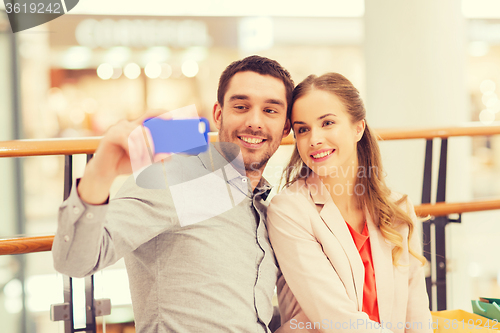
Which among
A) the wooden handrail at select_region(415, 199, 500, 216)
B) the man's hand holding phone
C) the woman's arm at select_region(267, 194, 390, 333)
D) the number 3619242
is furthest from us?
the number 3619242

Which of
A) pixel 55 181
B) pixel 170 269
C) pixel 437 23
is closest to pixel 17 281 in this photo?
pixel 55 181

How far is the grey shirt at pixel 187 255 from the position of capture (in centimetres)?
106

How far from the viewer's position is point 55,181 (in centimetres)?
148

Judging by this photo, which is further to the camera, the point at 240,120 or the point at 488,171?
the point at 488,171

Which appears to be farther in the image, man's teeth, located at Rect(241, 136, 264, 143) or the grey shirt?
man's teeth, located at Rect(241, 136, 264, 143)

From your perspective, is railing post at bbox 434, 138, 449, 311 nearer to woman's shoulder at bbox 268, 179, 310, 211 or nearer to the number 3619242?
woman's shoulder at bbox 268, 179, 310, 211

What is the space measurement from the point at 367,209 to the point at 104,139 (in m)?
0.96

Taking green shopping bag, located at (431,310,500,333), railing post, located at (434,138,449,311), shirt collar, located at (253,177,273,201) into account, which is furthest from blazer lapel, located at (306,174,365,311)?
railing post, located at (434,138,449,311)

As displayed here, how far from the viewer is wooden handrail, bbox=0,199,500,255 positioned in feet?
4.20

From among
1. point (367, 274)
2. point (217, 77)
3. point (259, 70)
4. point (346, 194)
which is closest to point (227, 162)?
point (259, 70)

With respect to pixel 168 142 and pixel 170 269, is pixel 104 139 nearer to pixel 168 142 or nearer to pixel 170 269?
pixel 168 142

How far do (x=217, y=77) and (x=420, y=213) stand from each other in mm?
2832

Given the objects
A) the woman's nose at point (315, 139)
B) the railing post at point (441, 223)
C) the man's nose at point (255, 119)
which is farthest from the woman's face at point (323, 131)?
the railing post at point (441, 223)

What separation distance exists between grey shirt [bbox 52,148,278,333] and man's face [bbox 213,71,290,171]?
174mm
